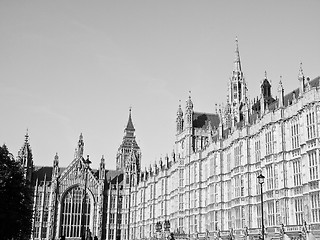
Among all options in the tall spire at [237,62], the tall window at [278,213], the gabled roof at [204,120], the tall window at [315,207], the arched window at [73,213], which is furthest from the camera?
the arched window at [73,213]

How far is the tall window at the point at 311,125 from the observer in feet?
142

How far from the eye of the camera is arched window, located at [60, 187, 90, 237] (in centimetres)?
11194

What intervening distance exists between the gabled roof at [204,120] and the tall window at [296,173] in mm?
35759

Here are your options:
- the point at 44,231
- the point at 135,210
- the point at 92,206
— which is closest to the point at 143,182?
the point at 135,210

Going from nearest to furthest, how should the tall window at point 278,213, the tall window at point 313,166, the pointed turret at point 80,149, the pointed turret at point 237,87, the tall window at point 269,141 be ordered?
the tall window at point 313,166, the tall window at point 278,213, the tall window at point 269,141, the pointed turret at point 237,87, the pointed turret at point 80,149

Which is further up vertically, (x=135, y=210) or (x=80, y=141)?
(x=80, y=141)

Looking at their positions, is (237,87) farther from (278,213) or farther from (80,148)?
(80,148)

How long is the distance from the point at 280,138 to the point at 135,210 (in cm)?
7016

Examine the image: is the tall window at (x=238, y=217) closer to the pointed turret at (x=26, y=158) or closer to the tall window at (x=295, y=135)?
the tall window at (x=295, y=135)

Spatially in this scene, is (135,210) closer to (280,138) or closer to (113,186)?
(113,186)

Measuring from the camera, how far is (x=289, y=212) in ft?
155

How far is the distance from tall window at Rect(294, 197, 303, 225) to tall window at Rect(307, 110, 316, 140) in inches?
269

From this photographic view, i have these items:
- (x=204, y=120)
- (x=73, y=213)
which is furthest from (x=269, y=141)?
(x=73, y=213)

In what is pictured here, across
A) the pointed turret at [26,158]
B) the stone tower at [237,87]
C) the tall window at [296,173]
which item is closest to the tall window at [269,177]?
the tall window at [296,173]
